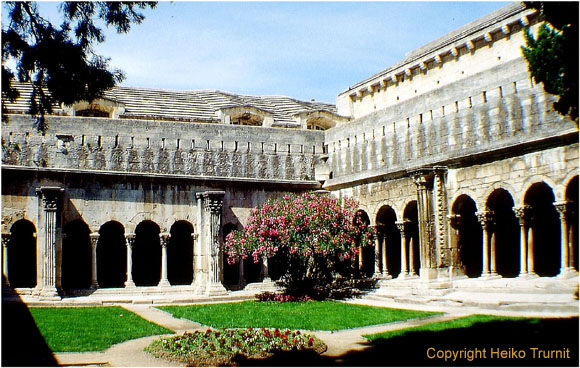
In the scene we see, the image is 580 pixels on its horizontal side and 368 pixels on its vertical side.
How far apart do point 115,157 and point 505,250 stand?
44.2 ft

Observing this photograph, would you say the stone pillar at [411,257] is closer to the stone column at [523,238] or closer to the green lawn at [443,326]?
the stone column at [523,238]

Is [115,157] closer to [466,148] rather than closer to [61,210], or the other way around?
[61,210]

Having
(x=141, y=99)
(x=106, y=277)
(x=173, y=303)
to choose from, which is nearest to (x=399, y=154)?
(x=173, y=303)

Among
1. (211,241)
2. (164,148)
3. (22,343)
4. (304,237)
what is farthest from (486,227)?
(22,343)

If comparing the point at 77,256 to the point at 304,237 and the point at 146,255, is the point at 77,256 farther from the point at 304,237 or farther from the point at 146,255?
the point at 304,237

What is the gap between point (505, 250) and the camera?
1981cm

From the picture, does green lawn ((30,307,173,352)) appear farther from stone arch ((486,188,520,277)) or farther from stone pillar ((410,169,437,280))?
stone arch ((486,188,520,277))

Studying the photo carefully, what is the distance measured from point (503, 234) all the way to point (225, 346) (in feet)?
41.5

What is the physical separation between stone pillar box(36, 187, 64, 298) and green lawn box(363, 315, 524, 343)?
11974mm

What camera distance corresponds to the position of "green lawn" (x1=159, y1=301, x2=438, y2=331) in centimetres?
1317

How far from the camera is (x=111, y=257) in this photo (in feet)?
79.7

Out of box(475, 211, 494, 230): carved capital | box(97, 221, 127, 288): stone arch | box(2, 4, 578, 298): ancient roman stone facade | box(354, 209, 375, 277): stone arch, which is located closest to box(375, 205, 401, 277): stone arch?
box(2, 4, 578, 298): ancient roman stone facade

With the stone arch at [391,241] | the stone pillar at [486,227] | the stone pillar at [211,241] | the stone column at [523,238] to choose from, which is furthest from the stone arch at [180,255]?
the stone column at [523,238]

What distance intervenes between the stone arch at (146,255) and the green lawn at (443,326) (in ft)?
49.3
